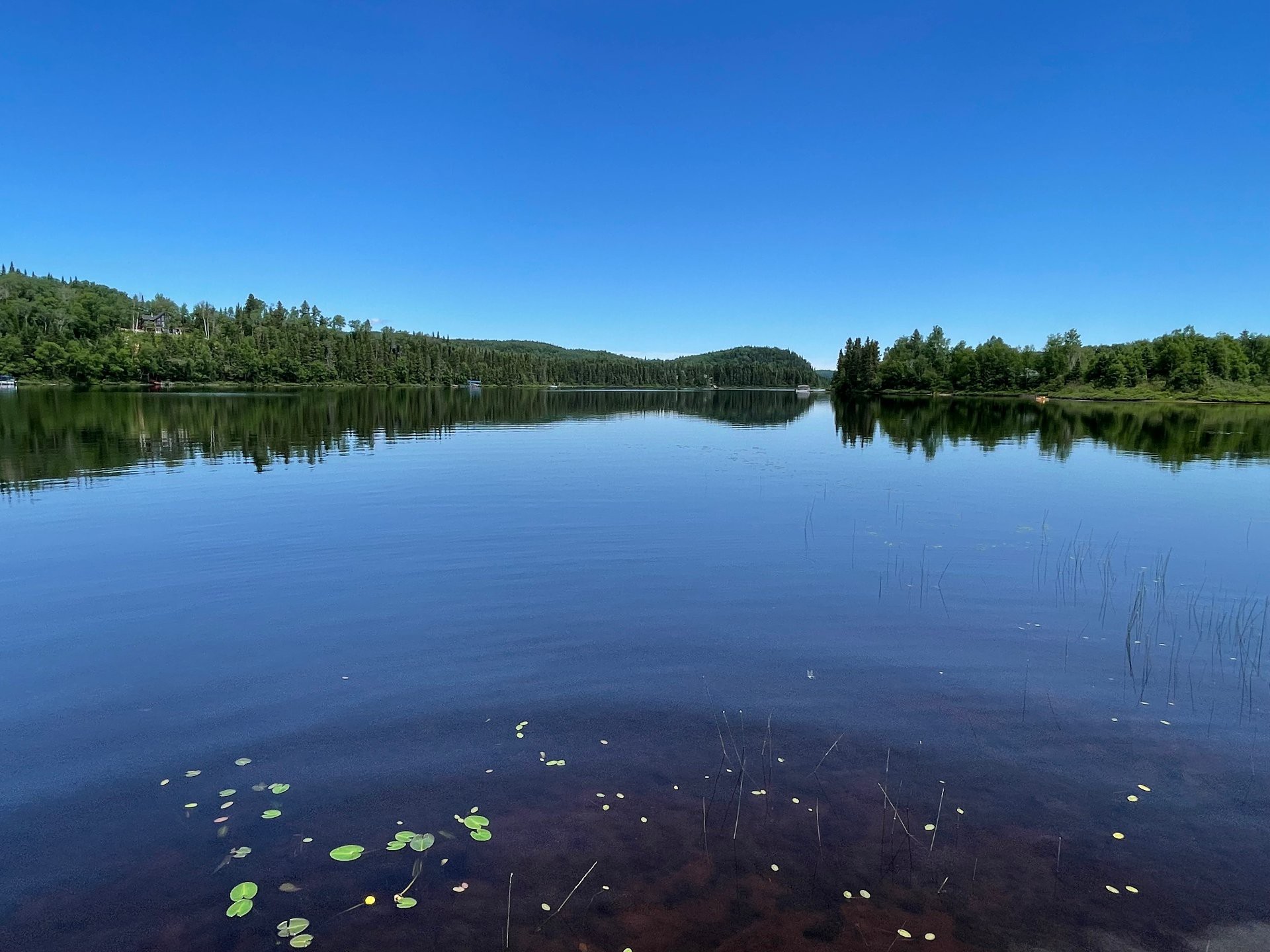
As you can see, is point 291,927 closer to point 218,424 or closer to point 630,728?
point 630,728

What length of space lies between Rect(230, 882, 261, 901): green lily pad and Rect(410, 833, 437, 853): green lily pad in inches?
57.8

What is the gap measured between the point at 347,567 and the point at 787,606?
11.4 m

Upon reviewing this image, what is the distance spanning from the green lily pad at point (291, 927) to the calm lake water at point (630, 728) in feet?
0.41

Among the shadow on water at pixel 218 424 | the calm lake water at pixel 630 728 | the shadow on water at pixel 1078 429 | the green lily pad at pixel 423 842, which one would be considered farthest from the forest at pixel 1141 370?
the green lily pad at pixel 423 842

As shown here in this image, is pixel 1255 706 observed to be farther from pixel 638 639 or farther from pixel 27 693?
pixel 27 693

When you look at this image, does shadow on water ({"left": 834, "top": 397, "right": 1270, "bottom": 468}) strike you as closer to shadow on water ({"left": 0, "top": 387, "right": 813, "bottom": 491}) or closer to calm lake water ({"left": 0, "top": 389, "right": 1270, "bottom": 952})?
shadow on water ({"left": 0, "top": 387, "right": 813, "bottom": 491})

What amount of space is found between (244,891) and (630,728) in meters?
4.96

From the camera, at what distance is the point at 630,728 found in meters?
9.73

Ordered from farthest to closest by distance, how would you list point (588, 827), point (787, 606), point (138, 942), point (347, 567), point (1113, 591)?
point (347, 567)
point (1113, 591)
point (787, 606)
point (588, 827)
point (138, 942)

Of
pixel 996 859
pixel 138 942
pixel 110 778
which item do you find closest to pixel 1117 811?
pixel 996 859

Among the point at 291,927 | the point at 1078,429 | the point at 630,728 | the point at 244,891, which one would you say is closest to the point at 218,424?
the point at 630,728

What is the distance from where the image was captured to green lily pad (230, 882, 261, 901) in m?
6.47

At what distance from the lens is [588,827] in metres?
7.55

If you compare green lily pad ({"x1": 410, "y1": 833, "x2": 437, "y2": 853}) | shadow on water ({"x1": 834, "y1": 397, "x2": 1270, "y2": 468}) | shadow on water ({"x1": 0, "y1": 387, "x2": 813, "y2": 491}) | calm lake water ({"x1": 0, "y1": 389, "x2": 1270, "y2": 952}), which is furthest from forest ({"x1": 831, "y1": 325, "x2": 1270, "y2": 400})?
green lily pad ({"x1": 410, "y1": 833, "x2": 437, "y2": 853})
